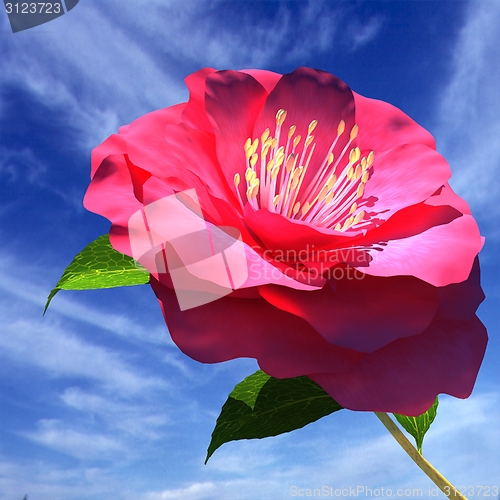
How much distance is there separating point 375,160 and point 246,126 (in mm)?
195

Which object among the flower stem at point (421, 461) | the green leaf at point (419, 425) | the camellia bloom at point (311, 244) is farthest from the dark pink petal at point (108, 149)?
the green leaf at point (419, 425)

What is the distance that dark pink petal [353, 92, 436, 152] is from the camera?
2.79 feet

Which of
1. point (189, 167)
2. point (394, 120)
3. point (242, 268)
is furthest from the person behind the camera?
point (394, 120)

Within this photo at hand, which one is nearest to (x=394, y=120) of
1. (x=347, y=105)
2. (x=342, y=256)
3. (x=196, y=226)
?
(x=347, y=105)

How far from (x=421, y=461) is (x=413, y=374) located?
0.49ft

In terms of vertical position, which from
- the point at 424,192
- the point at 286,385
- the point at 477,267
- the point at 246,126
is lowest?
the point at 286,385

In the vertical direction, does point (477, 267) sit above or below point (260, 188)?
below

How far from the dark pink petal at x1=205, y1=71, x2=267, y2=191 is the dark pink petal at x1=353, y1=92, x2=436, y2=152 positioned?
0.17 meters

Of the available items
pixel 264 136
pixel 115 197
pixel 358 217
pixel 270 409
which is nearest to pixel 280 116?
pixel 264 136

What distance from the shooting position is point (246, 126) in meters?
0.79

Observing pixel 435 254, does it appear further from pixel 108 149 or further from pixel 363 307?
pixel 108 149

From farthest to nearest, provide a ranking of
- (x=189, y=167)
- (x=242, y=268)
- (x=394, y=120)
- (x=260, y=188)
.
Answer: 1. (x=394, y=120)
2. (x=260, y=188)
3. (x=189, y=167)
4. (x=242, y=268)

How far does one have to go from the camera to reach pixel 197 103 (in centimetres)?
74

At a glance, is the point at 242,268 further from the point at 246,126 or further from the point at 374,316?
the point at 246,126
